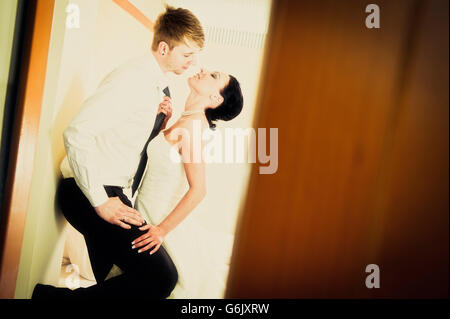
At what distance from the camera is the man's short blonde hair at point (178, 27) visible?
1.05 meters

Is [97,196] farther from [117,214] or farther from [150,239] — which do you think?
[150,239]

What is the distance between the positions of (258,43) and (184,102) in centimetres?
38

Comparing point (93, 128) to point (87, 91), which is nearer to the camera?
point (93, 128)

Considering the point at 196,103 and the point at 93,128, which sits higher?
the point at 196,103

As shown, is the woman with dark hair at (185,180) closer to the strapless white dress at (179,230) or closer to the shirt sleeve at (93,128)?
the strapless white dress at (179,230)

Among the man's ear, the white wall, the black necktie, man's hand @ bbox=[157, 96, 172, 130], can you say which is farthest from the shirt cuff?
the man's ear

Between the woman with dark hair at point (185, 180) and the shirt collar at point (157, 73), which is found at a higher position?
the shirt collar at point (157, 73)

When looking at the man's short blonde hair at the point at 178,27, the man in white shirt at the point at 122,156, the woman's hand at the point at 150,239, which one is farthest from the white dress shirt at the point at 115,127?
the woman's hand at the point at 150,239

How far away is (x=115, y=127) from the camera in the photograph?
105cm

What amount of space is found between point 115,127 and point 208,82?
419 millimetres

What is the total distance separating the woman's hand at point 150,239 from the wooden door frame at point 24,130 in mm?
463

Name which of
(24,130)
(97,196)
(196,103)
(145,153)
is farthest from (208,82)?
(24,130)

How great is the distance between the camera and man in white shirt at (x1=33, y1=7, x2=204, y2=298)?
1.03 m

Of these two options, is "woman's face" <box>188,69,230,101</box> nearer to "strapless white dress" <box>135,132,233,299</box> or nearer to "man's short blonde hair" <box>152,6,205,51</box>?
"man's short blonde hair" <box>152,6,205,51</box>
